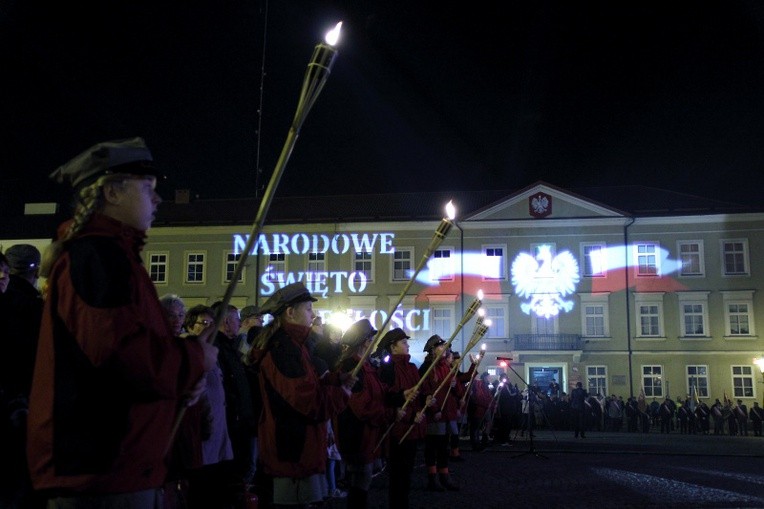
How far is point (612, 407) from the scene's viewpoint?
3453 centimetres

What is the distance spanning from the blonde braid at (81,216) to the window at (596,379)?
43709 mm

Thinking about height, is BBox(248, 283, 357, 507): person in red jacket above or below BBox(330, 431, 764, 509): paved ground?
above

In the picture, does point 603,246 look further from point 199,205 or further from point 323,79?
point 323,79

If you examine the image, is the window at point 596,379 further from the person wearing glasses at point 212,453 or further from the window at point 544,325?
the person wearing glasses at point 212,453

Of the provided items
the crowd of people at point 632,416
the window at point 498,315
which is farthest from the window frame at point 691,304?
the window at point 498,315

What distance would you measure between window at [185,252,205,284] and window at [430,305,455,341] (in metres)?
15.5

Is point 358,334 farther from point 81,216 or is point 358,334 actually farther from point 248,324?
point 81,216

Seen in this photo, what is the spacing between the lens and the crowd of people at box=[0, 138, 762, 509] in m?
2.64

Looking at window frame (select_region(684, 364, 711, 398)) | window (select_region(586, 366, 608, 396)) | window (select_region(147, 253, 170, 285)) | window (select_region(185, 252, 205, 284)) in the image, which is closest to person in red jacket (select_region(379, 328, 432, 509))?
window (select_region(586, 366, 608, 396))

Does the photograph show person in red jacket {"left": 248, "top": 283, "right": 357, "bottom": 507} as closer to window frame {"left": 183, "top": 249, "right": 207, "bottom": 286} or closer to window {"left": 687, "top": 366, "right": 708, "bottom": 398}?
window {"left": 687, "top": 366, "right": 708, "bottom": 398}

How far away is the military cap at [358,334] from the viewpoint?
7.51 m

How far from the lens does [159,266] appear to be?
50.7 m

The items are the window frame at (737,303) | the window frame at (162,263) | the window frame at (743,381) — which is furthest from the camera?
the window frame at (162,263)

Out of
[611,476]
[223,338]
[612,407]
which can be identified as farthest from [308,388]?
[612,407]
